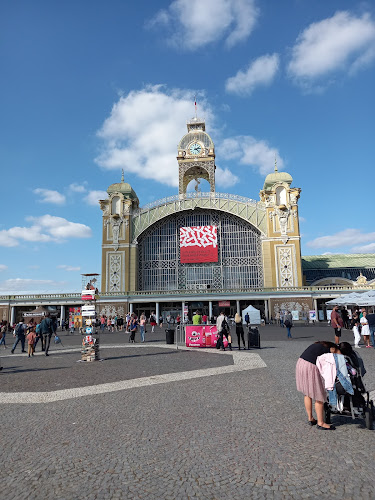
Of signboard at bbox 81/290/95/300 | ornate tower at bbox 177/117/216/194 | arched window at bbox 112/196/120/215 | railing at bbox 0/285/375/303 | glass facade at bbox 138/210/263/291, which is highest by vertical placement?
ornate tower at bbox 177/117/216/194

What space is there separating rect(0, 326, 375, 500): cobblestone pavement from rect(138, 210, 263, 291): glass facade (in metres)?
49.2

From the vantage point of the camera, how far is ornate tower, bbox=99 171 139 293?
5781 centimetres

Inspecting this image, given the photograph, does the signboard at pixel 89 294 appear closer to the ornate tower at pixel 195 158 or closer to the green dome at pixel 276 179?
the green dome at pixel 276 179

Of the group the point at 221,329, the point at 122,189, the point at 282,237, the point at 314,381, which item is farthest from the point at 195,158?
the point at 314,381

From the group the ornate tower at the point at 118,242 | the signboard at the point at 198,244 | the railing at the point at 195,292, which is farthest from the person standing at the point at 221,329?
the signboard at the point at 198,244

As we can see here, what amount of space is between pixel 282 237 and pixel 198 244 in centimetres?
1366

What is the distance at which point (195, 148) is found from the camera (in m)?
68.1

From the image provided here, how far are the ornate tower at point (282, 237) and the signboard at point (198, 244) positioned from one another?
27.5 feet

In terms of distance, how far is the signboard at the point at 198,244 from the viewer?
58562mm

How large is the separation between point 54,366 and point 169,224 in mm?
49025

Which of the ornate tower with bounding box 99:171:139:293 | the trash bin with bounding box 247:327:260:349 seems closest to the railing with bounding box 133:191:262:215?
the ornate tower with bounding box 99:171:139:293

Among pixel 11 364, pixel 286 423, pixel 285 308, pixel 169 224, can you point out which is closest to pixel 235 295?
pixel 285 308

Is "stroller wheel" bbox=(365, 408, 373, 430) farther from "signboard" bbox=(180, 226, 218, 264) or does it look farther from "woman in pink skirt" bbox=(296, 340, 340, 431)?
"signboard" bbox=(180, 226, 218, 264)

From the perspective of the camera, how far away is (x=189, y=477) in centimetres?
416
